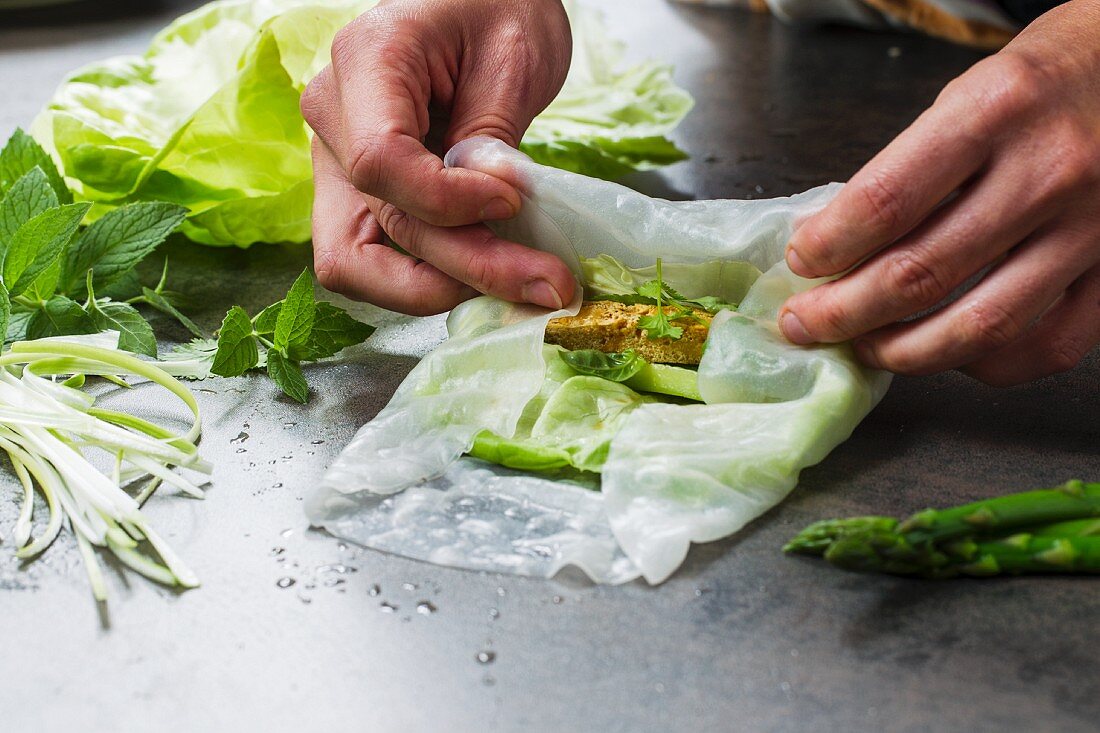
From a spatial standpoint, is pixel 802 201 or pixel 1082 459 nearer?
pixel 1082 459

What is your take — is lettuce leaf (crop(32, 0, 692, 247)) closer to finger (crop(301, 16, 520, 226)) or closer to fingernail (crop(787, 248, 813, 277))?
finger (crop(301, 16, 520, 226))

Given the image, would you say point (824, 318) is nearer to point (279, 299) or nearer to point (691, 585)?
point (691, 585)

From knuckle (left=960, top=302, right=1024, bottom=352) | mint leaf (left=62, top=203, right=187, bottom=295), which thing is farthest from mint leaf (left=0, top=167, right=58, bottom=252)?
knuckle (left=960, top=302, right=1024, bottom=352)

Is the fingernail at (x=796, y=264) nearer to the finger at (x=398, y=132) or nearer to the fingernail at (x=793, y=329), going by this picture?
the fingernail at (x=793, y=329)

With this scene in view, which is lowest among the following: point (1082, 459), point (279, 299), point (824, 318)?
point (279, 299)

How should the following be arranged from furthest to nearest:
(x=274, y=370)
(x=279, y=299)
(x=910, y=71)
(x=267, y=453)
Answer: (x=910, y=71) < (x=279, y=299) < (x=274, y=370) < (x=267, y=453)

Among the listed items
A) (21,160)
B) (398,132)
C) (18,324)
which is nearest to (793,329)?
(398,132)

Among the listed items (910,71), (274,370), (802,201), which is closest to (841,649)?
(802,201)

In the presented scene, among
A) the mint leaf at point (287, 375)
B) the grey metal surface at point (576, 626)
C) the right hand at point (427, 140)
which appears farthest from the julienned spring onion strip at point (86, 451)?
the right hand at point (427, 140)
